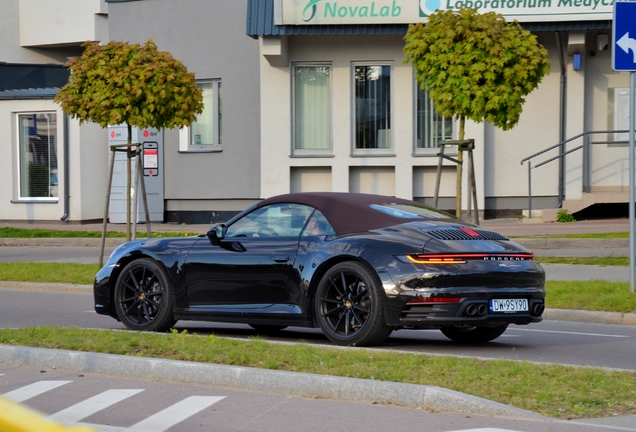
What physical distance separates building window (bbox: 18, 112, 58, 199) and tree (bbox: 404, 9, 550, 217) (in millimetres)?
15345

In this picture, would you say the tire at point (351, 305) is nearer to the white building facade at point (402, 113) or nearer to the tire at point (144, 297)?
the tire at point (144, 297)

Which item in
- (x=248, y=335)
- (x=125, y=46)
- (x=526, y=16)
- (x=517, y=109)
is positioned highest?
(x=526, y=16)

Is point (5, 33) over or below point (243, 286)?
over

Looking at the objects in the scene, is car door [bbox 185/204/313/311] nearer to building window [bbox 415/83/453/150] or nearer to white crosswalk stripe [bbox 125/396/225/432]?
white crosswalk stripe [bbox 125/396/225/432]

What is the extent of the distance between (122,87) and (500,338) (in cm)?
825

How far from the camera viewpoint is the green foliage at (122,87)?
15477 mm

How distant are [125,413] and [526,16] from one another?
17.7 m

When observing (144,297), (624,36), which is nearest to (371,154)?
(624,36)

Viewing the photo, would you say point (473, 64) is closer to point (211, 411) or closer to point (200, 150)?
point (211, 411)

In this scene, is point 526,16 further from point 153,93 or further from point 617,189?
point 153,93

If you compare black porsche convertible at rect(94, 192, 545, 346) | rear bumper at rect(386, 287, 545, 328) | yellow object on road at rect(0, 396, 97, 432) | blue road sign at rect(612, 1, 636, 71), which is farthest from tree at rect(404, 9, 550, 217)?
yellow object on road at rect(0, 396, 97, 432)

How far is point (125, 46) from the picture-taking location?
51.8 ft

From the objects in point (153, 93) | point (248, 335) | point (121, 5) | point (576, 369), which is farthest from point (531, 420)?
point (121, 5)

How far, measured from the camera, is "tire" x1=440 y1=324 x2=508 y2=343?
907cm
